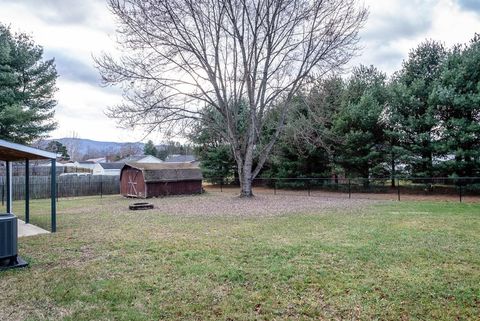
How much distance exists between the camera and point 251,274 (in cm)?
470

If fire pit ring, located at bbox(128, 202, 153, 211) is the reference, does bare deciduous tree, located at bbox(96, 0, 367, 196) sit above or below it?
above

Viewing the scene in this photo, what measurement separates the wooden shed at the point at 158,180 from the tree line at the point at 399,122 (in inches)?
103

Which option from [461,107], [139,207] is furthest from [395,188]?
[139,207]

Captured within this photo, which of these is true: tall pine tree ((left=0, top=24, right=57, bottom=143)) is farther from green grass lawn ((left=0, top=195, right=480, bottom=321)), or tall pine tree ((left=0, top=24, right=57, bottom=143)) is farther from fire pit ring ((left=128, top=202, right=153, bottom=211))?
green grass lawn ((left=0, top=195, right=480, bottom=321))

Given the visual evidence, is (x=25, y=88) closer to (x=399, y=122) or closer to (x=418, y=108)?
Answer: (x=399, y=122)

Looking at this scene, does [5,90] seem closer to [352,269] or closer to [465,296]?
[352,269]

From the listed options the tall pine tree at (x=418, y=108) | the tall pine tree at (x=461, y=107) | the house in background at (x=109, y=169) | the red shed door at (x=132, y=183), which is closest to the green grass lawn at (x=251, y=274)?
the tall pine tree at (x=461, y=107)

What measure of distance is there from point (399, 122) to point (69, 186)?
66.4 ft

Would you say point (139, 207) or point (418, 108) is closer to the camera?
point (139, 207)

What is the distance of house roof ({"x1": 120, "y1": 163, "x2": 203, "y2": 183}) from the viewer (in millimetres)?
19312

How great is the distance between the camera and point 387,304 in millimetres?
3637

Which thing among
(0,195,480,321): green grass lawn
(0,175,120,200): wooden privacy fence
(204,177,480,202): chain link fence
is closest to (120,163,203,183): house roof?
(0,175,120,200): wooden privacy fence

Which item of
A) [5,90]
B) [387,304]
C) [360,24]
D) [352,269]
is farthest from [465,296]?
Result: [5,90]

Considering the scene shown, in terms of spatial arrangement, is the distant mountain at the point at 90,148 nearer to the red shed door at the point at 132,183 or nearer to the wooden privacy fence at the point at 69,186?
the wooden privacy fence at the point at 69,186
